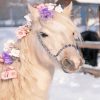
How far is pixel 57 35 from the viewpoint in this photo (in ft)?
4.98

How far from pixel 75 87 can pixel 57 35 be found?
2.32 m

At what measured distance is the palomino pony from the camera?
152 centimetres

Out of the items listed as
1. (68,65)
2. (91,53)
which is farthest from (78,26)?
(68,65)

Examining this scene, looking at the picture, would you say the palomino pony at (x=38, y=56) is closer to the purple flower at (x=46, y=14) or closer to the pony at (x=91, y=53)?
Answer: the purple flower at (x=46, y=14)

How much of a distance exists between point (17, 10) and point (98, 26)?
139 cm

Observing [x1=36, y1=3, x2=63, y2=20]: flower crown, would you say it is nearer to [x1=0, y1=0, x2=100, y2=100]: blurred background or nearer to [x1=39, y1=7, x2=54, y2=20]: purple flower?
[x1=39, y1=7, x2=54, y2=20]: purple flower

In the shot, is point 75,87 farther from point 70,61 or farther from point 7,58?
point 70,61

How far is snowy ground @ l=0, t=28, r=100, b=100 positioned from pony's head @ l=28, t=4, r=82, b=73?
5.24ft

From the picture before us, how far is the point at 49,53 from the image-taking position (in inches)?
60.8

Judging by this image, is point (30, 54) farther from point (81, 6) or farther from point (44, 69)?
point (81, 6)

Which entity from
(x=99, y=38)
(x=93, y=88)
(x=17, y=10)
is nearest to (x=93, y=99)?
(x=93, y=88)

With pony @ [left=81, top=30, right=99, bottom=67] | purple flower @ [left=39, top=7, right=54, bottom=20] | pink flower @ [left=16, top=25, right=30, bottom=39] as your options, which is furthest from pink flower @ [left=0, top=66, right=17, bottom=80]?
pony @ [left=81, top=30, right=99, bottom=67]

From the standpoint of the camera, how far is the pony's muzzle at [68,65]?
1.47 meters

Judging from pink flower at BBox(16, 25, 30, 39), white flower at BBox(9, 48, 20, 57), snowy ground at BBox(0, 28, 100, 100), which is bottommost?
snowy ground at BBox(0, 28, 100, 100)
